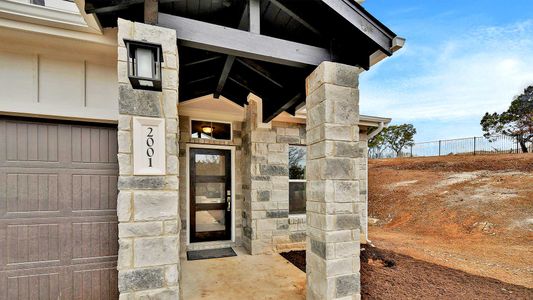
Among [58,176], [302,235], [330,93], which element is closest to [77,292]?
[58,176]

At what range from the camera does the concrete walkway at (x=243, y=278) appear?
281 centimetres

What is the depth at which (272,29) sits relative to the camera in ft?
8.62

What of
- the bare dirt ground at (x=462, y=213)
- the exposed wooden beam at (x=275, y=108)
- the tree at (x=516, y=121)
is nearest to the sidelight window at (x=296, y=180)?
the exposed wooden beam at (x=275, y=108)

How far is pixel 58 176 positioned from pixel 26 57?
118 cm

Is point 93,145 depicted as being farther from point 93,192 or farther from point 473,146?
point 473,146

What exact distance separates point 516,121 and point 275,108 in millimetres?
17618

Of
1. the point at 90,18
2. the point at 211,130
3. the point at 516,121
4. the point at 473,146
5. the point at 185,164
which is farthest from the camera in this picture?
the point at 516,121

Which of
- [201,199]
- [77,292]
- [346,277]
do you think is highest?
[201,199]

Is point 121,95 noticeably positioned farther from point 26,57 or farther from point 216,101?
point 216,101

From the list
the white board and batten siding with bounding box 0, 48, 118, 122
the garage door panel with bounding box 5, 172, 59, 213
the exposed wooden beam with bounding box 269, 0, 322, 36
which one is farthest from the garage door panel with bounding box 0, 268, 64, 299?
the exposed wooden beam with bounding box 269, 0, 322, 36

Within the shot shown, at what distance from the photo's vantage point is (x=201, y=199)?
14.5ft

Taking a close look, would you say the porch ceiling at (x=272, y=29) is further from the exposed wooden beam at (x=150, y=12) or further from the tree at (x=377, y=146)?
the tree at (x=377, y=146)

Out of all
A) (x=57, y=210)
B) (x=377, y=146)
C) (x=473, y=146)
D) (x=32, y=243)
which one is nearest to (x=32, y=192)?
(x=57, y=210)

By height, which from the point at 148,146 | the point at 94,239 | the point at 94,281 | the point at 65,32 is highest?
the point at 65,32
